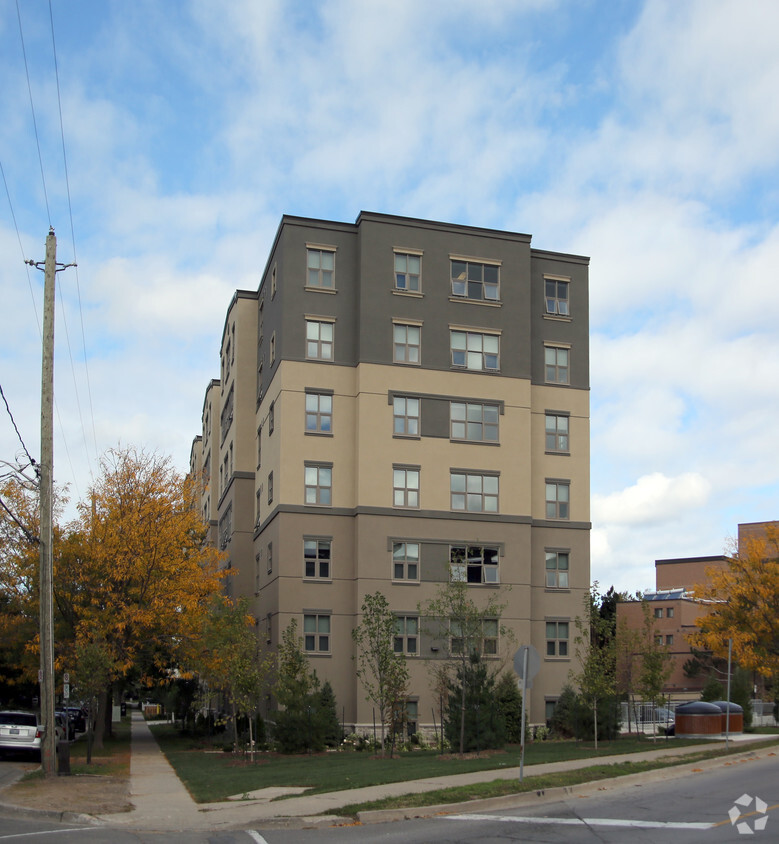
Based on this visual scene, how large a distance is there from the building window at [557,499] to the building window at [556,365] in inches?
190

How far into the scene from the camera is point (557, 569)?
4562 centimetres

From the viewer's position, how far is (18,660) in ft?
140

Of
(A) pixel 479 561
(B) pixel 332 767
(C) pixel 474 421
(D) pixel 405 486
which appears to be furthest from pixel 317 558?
(B) pixel 332 767

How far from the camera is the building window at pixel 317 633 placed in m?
41.5

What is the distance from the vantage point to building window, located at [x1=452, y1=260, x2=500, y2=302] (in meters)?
45.6

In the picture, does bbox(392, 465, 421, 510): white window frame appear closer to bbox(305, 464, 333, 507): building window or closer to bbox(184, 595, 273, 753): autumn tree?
bbox(305, 464, 333, 507): building window

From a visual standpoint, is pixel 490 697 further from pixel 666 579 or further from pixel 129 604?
pixel 666 579

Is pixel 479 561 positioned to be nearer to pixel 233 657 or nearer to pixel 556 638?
pixel 556 638

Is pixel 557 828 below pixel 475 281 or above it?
below

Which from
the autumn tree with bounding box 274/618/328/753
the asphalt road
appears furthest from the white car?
the asphalt road

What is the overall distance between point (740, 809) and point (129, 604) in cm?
2593

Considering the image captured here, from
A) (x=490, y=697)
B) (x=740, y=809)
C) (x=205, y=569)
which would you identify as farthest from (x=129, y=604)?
(x=740, y=809)

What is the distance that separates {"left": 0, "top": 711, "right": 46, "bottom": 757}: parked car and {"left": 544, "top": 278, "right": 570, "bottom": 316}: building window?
28.8 metres

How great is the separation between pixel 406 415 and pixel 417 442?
126 centimetres
